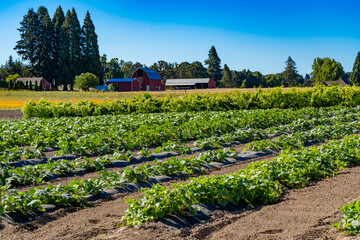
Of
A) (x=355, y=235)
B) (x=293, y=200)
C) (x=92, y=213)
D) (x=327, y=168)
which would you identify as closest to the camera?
(x=355, y=235)

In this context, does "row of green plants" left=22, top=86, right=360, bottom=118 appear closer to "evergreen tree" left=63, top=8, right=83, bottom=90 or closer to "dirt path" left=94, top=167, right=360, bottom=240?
"dirt path" left=94, top=167, right=360, bottom=240

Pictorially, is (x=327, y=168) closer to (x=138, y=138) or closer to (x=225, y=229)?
(x=225, y=229)

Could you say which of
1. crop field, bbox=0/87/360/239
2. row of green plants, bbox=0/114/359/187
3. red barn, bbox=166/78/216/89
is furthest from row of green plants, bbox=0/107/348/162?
red barn, bbox=166/78/216/89

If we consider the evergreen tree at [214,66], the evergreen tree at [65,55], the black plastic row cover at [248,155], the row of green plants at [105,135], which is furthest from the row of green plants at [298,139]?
the evergreen tree at [214,66]

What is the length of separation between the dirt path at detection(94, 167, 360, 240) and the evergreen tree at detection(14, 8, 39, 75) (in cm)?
6279

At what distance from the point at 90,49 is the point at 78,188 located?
56.7 m

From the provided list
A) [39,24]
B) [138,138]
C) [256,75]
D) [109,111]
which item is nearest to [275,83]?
[256,75]

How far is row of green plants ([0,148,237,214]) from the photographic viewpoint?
394cm

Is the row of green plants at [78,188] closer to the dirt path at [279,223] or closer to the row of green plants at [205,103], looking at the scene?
the dirt path at [279,223]

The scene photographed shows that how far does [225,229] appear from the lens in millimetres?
3545

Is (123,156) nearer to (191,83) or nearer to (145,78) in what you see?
(145,78)

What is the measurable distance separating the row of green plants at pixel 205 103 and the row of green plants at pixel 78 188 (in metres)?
11.0

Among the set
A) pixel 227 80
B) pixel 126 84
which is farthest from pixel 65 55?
pixel 227 80

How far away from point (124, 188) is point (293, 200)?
254 cm
